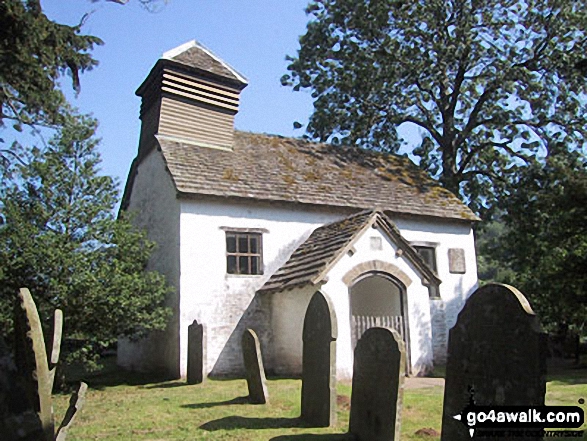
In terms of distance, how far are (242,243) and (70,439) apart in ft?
30.8

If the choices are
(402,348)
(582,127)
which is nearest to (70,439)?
(402,348)

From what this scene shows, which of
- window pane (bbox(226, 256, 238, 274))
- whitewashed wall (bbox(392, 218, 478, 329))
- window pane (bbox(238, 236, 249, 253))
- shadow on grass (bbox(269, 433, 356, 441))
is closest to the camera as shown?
shadow on grass (bbox(269, 433, 356, 441))

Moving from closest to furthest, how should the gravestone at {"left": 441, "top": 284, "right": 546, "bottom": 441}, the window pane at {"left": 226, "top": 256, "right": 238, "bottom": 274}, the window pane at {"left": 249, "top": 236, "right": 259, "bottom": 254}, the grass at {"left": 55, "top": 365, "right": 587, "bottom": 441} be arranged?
1. the gravestone at {"left": 441, "top": 284, "right": 546, "bottom": 441}
2. the grass at {"left": 55, "top": 365, "right": 587, "bottom": 441}
3. the window pane at {"left": 226, "top": 256, "right": 238, "bottom": 274}
4. the window pane at {"left": 249, "top": 236, "right": 259, "bottom": 254}

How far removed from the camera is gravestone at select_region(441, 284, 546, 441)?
4.88m

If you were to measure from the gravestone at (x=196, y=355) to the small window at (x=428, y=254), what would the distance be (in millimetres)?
9240

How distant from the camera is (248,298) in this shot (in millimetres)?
15766

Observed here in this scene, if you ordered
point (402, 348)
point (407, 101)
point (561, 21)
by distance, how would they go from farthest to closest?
point (407, 101) → point (561, 21) → point (402, 348)

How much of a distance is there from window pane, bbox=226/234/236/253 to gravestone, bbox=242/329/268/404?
621cm

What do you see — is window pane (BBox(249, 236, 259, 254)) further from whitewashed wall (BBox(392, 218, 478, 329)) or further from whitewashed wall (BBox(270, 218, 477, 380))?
whitewashed wall (BBox(392, 218, 478, 329))

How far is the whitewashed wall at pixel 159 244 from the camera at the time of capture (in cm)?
1520

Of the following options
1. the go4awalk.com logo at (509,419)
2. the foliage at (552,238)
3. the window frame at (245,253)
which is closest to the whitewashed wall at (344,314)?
the window frame at (245,253)

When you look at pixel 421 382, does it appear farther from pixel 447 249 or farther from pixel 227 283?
pixel 447 249

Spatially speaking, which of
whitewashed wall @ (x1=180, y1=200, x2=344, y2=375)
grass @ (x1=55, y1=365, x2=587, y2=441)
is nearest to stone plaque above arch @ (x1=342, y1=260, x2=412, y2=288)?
grass @ (x1=55, y1=365, x2=587, y2=441)

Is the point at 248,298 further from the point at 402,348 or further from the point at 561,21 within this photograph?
the point at 561,21
